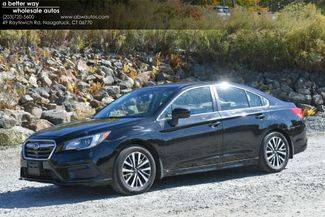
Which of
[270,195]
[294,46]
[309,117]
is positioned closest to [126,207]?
[270,195]

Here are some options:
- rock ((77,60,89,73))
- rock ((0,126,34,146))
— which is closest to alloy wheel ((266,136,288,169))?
rock ((0,126,34,146))

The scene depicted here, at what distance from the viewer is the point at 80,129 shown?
8.61 metres

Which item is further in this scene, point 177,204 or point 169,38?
point 169,38

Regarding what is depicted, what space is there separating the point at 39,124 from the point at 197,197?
28.1 feet

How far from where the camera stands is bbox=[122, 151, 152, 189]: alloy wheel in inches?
337

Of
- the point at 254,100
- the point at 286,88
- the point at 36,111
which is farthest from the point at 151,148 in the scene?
the point at 286,88

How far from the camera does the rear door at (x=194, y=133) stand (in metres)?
9.04

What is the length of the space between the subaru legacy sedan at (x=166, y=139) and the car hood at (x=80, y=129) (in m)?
0.01

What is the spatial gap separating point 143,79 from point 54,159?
41.7 ft

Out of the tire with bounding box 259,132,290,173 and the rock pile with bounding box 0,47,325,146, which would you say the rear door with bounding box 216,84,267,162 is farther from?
the rock pile with bounding box 0,47,325,146

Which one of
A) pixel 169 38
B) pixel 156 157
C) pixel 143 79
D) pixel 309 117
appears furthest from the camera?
pixel 169 38

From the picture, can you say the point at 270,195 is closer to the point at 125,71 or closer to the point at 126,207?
the point at 126,207

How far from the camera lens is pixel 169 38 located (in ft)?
Answer: 75.9

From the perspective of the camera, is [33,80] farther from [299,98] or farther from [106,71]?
[299,98]
